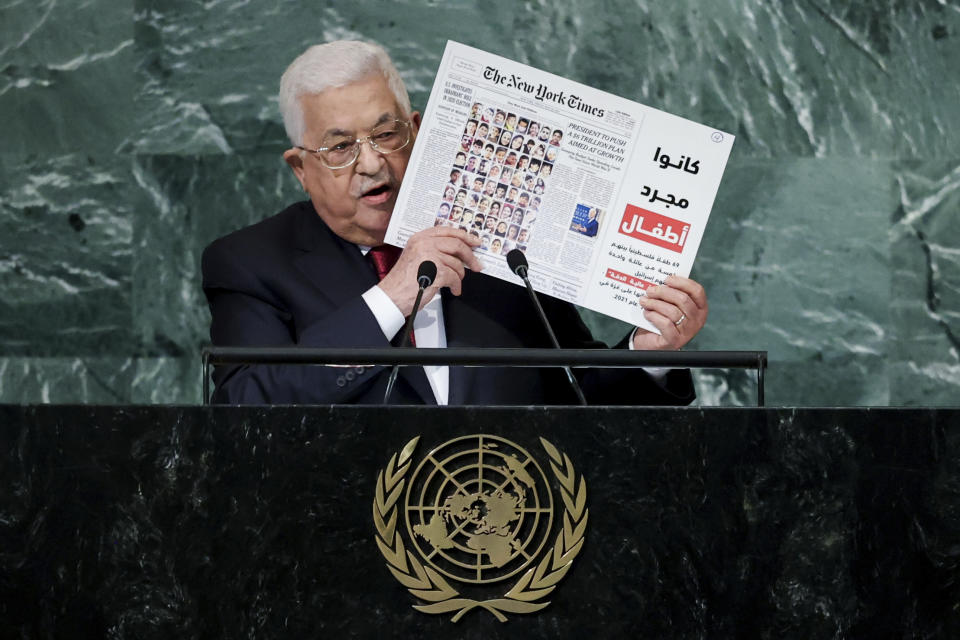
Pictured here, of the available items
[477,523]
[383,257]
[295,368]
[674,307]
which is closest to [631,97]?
[383,257]

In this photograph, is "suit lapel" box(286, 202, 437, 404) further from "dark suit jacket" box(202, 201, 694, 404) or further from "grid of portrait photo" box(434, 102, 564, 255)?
"grid of portrait photo" box(434, 102, 564, 255)

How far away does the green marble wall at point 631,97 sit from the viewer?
156 inches

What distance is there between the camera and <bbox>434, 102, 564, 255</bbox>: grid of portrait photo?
101 inches

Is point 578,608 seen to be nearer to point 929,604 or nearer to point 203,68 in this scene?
point 929,604

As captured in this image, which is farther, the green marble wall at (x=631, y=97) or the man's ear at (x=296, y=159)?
the green marble wall at (x=631, y=97)

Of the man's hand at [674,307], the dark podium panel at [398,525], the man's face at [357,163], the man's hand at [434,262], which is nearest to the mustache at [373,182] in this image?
the man's face at [357,163]

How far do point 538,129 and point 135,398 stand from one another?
1.88 m

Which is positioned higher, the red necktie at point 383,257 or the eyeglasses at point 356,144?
the eyeglasses at point 356,144

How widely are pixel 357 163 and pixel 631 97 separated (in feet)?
4.68

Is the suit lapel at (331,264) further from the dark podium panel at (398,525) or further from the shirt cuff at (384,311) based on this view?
the dark podium panel at (398,525)

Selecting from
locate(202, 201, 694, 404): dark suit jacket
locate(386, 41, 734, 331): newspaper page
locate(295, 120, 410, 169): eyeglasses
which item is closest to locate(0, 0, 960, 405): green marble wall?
locate(202, 201, 694, 404): dark suit jacket

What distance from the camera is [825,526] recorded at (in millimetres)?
1895

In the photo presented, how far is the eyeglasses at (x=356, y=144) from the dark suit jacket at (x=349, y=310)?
0.64 feet

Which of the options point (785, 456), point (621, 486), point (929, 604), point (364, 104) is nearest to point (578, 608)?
point (621, 486)
